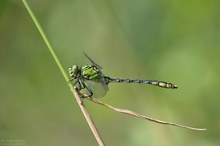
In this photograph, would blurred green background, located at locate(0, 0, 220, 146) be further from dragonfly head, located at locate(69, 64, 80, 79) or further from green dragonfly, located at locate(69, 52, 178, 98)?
dragonfly head, located at locate(69, 64, 80, 79)

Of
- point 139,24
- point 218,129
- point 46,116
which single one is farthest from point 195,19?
point 46,116

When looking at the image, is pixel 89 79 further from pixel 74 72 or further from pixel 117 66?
pixel 117 66

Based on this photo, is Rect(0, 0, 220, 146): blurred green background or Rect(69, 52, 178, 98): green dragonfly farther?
A: Rect(0, 0, 220, 146): blurred green background

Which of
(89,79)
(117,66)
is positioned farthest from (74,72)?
(117,66)

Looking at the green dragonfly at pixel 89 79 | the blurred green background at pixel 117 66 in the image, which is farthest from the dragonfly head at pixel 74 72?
the blurred green background at pixel 117 66

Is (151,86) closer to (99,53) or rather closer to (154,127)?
(154,127)

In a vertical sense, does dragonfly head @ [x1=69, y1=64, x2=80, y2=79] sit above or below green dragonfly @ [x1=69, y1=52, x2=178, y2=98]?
above

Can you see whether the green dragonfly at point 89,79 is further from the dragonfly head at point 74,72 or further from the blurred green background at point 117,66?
the blurred green background at point 117,66

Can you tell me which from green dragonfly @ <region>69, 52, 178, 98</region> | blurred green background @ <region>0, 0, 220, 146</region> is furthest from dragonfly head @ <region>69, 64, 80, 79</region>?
blurred green background @ <region>0, 0, 220, 146</region>
